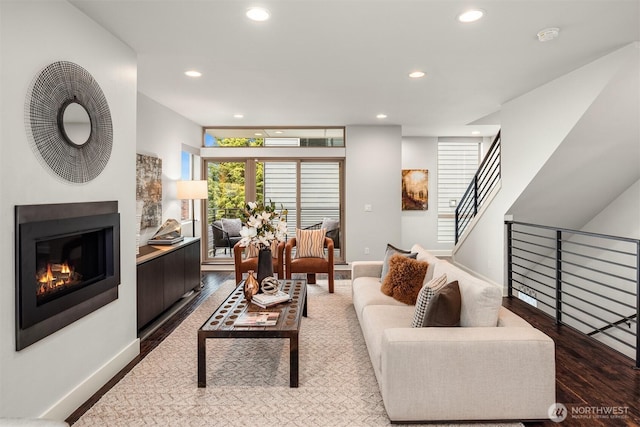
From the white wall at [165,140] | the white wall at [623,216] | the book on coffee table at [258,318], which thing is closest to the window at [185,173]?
the white wall at [165,140]

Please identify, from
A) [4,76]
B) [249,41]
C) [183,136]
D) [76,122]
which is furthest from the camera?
[183,136]

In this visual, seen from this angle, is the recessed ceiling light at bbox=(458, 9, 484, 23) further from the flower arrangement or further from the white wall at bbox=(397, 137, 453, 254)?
the white wall at bbox=(397, 137, 453, 254)

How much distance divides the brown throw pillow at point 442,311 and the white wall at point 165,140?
3593 mm

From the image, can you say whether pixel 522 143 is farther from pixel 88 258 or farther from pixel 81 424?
pixel 81 424

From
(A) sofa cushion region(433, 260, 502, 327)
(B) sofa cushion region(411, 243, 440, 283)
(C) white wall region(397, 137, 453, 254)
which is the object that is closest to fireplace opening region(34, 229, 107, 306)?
(A) sofa cushion region(433, 260, 502, 327)

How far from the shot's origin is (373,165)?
267 inches

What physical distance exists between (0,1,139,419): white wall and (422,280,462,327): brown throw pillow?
7.21 feet

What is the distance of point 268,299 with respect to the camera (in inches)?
120

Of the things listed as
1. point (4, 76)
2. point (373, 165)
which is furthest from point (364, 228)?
point (4, 76)

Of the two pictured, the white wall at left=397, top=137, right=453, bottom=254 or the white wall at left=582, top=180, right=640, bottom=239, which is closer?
the white wall at left=582, top=180, right=640, bottom=239

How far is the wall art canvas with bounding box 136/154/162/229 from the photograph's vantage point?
4459mm

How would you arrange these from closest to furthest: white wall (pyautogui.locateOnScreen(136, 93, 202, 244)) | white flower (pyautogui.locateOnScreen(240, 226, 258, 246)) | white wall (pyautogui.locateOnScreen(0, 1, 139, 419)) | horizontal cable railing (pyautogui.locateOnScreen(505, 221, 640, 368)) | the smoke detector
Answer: white wall (pyautogui.locateOnScreen(0, 1, 139, 419)), the smoke detector, white flower (pyautogui.locateOnScreen(240, 226, 258, 246)), white wall (pyautogui.locateOnScreen(136, 93, 202, 244)), horizontal cable railing (pyautogui.locateOnScreen(505, 221, 640, 368))

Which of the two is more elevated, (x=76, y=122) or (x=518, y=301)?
(x=76, y=122)

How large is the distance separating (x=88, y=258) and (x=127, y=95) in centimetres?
134
